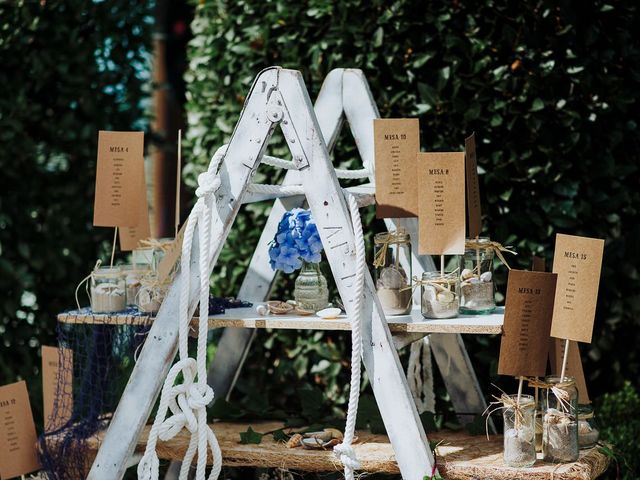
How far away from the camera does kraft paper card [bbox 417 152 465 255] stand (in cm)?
203

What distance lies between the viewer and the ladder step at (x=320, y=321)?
1.96 m

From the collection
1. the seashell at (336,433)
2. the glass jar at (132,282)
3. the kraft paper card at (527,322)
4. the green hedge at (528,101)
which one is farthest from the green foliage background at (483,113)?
the kraft paper card at (527,322)

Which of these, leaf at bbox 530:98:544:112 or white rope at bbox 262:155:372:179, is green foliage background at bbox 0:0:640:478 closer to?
leaf at bbox 530:98:544:112

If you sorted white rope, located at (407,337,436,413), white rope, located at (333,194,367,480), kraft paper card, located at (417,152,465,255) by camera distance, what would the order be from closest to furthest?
white rope, located at (333,194,367,480) → kraft paper card, located at (417,152,465,255) → white rope, located at (407,337,436,413)

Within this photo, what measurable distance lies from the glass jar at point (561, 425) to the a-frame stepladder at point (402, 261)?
1.21ft

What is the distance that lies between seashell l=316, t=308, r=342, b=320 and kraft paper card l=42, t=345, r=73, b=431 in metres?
0.72

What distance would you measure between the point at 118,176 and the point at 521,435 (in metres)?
1.17

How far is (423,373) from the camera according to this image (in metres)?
2.61

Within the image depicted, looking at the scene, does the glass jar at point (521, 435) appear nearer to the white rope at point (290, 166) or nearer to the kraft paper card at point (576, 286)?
the kraft paper card at point (576, 286)

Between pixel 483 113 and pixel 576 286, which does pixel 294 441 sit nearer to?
pixel 576 286

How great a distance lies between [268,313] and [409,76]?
988 mm

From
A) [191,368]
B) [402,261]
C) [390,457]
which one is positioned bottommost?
[390,457]

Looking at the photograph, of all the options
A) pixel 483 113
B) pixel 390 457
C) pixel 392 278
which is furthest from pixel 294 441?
pixel 483 113

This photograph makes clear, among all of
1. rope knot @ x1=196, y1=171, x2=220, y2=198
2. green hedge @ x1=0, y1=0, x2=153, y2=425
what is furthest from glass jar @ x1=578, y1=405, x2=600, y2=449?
green hedge @ x1=0, y1=0, x2=153, y2=425
